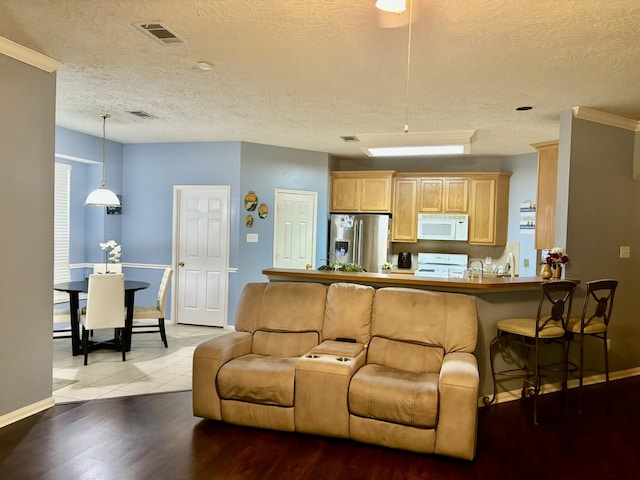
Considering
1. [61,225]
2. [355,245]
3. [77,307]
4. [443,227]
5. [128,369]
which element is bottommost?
[128,369]

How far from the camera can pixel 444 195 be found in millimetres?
6766

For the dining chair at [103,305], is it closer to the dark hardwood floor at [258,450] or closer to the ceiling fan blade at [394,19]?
the dark hardwood floor at [258,450]

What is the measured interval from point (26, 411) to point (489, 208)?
5.91m

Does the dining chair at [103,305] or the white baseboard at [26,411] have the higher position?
the dining chair at [103,305]

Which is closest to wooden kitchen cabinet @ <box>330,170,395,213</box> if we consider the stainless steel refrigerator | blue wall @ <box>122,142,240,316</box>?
the stainless steel refrigerator

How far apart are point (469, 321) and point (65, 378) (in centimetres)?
359

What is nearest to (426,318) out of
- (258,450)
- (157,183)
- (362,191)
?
(258,450)

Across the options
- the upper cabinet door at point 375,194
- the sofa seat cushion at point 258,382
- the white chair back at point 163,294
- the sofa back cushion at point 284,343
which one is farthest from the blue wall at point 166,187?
the sofa seat cushion at point 258,382

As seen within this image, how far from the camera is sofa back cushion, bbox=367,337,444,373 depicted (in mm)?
3260

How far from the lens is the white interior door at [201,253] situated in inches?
249

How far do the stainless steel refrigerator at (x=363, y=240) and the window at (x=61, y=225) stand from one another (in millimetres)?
3700

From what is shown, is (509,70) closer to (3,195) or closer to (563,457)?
(563,457)

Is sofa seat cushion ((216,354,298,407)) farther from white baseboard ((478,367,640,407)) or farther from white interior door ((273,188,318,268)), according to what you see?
white interior door ((273,188,318,268))

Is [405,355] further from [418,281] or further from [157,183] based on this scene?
[157,183]
